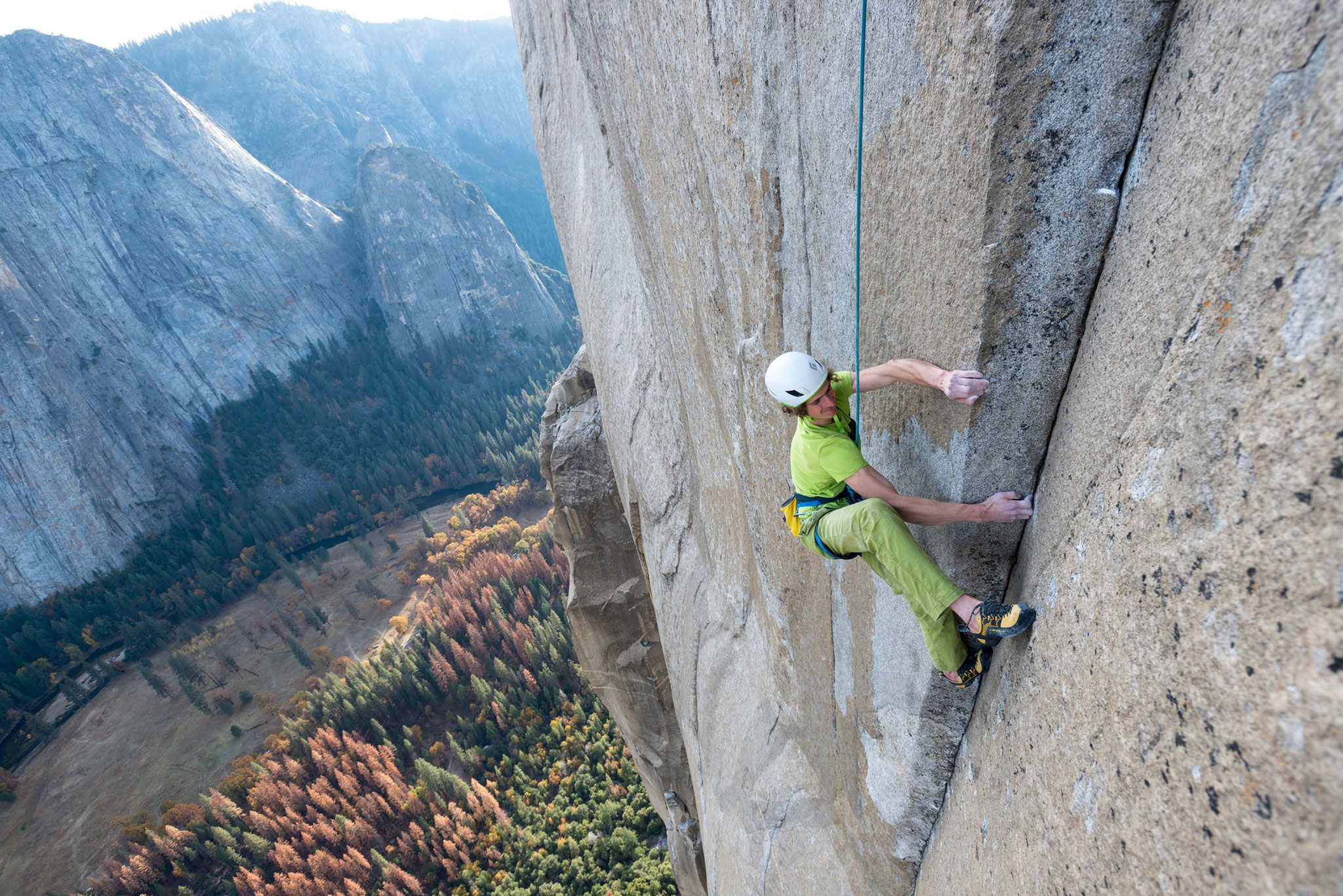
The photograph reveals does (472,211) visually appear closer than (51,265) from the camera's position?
No

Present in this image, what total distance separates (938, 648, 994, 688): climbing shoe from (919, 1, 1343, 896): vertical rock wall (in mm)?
516

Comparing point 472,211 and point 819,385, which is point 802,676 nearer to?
point 819,385

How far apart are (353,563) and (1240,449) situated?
46.3 metres

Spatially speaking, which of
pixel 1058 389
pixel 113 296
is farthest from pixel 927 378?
pixel 113 296

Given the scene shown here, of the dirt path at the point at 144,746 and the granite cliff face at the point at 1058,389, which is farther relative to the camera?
the dirt path at the point at 144,746

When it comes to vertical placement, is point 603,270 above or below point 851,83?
below

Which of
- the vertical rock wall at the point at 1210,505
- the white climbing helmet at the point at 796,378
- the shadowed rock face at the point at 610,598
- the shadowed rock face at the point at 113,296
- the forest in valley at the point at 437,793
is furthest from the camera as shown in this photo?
the shadowed rock face at the point at 113,296

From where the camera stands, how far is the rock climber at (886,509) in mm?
2580

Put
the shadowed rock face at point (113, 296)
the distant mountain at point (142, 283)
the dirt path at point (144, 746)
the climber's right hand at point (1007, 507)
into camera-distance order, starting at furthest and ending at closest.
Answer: the distant mountain at point (142, 283), the shadowed rock face at point (113, 296), the dirt path at point (144, 746), the climber's right hand at point (1007, 507)

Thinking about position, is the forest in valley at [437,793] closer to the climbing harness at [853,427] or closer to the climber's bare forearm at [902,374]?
the climbing harness at [853,427]

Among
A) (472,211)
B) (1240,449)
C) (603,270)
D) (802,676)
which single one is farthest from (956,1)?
(472,211)

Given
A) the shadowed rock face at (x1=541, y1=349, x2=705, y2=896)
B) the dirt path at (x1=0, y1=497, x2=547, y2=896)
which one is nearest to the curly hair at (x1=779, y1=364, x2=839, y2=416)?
the shadowed rock face at (x1=541, y1=349, x2=705, y2=896)

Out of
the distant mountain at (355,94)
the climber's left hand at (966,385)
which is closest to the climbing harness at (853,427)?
the climber's left hand at (966,385)

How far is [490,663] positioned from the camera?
27781 mm
